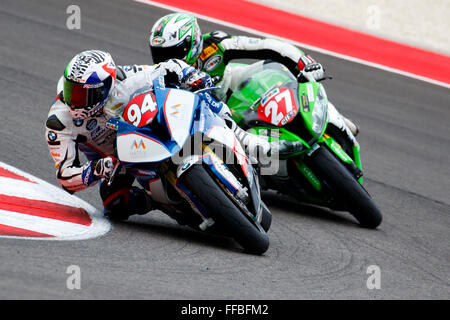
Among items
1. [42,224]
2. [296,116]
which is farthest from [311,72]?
[42,224]

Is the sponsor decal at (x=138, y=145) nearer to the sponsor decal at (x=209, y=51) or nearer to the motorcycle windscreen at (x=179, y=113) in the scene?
the motorcycle windscreen at (x=179, y=113)

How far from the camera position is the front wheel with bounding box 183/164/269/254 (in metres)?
5.00

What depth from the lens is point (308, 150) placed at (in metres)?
6.60

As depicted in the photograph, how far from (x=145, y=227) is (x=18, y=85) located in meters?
4.14

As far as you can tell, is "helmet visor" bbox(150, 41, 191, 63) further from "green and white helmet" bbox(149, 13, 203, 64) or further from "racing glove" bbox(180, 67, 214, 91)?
"racing glove" bbox(180, 67, 214, 91)

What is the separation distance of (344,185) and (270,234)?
79 cm

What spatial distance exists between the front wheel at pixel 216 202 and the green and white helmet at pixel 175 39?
5.40 feet

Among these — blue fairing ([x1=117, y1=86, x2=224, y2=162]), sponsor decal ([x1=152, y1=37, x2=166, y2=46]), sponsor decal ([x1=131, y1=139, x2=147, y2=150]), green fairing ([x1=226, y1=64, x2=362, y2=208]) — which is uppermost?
sponsor decal ([x1=152, y1=37, x2=166, y2=46])

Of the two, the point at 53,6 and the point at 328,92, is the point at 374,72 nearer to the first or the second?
the point at 328,92

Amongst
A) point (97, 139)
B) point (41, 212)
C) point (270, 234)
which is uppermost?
point (97, 139)

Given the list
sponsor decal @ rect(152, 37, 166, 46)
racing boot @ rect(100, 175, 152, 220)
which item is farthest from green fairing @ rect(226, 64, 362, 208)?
racing boot @ rect(100, 175, 152, 220)

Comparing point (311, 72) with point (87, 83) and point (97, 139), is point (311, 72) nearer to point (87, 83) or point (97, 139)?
point (97, 139)

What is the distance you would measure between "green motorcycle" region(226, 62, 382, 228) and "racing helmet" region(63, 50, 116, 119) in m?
1.64
